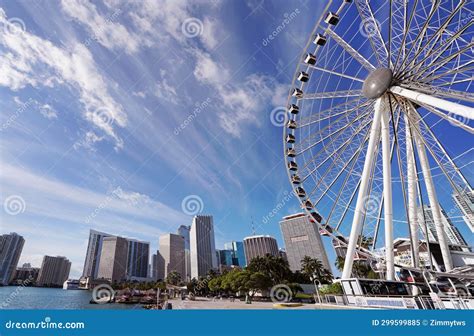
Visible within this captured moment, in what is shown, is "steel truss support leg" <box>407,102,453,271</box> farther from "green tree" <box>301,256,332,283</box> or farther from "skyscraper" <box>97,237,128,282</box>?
"skyscraper" <box>97,237,128,282</box>

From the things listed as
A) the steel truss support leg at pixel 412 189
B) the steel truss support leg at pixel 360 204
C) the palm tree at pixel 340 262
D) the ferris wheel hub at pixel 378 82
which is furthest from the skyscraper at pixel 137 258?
the ferris wheel hub at pixel 378 82

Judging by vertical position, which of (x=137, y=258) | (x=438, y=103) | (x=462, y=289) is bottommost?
(x=462, y=289)

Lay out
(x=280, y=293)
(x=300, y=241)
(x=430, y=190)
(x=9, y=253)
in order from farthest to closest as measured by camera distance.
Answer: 1. (x=300, y=241)
2. (x=9, y=253)
3. (x=280, y=293)
4. (x=430, y=190)

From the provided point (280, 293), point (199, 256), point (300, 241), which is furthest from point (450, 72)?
point (199, 256)

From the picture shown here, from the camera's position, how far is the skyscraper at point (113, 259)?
15075 cm

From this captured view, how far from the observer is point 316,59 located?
2484cm

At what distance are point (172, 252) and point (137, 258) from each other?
2322 cm

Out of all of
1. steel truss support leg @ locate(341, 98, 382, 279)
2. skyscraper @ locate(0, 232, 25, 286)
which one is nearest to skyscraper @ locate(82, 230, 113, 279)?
skyscraper @ locate(0, 232, 25, 286)

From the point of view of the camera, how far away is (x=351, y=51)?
74.0 feet

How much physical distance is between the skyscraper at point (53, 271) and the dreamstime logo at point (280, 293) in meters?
141

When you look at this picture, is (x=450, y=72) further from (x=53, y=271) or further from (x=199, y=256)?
(x=199, y=256)
